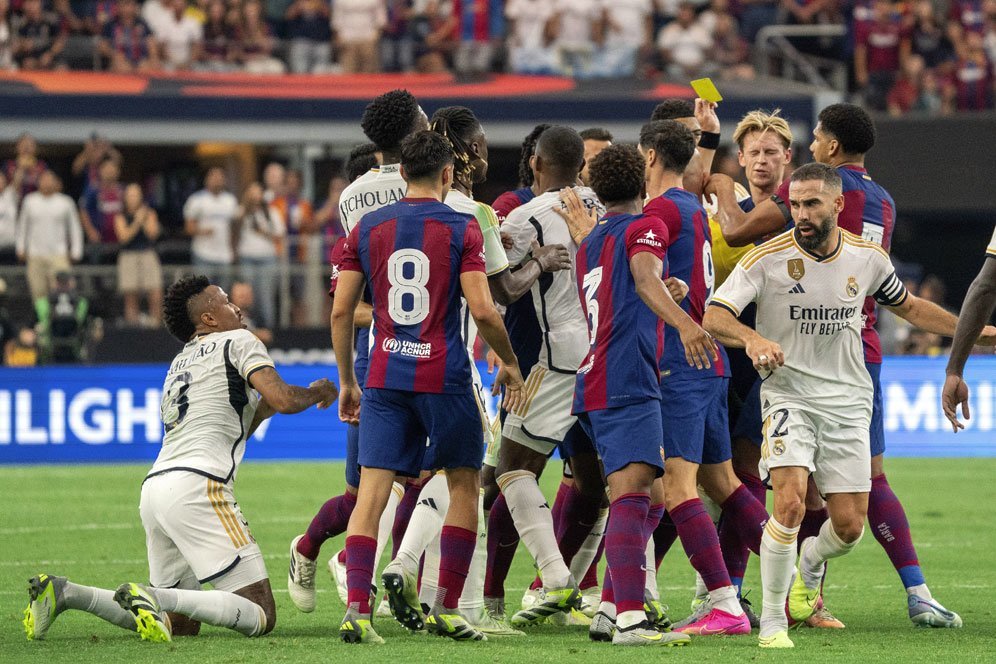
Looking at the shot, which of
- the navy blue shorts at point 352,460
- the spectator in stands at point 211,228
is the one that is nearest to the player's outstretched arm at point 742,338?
the navy blue shorts at point 352,460

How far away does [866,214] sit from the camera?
7.86 metres

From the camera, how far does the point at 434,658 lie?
6336 mm

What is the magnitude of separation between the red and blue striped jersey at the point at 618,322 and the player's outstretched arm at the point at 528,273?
14.4 inches

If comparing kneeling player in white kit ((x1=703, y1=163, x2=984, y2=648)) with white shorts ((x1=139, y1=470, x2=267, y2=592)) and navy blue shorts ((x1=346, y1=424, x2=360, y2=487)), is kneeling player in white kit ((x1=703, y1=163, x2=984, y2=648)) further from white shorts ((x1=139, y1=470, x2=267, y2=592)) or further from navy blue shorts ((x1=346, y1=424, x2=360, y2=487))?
white shorts ((x1=139, y1=470, x2=267, y2=592))

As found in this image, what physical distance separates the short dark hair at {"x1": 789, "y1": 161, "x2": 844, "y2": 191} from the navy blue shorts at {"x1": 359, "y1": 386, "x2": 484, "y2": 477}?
1750 millimetres

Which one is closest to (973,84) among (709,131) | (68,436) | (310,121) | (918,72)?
(918,72)

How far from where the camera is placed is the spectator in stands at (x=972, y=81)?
2414 centimetres

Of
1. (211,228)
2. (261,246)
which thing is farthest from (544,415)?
(211,228)

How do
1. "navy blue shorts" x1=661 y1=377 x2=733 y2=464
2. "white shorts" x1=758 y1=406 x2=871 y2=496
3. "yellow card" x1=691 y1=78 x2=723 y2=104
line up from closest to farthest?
"white shorts" x1=758 y1=406 x2=871 y2=496, "navy blue shorts" x1=661 y1=377 x2=733 y2=464, "yellow card" x1=691 y1=78 x2=723 y2=104

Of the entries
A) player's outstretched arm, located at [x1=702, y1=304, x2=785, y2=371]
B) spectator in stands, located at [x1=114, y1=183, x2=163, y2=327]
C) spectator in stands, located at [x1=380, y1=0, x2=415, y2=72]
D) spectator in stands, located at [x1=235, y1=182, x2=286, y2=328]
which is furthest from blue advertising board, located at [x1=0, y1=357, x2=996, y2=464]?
player's outstretched arm, located at [x1=702, y1=304, x2=785, y2=371]

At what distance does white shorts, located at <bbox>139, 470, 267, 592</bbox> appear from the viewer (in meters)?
7.00

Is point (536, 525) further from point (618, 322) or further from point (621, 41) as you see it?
point (621, 41)

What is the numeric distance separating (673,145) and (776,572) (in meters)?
2.01

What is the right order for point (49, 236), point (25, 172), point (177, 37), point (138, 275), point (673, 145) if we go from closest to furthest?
point (673, 145) → point (138, 275) → point (49, 236) → point (25, 172) → point (177, 37)
